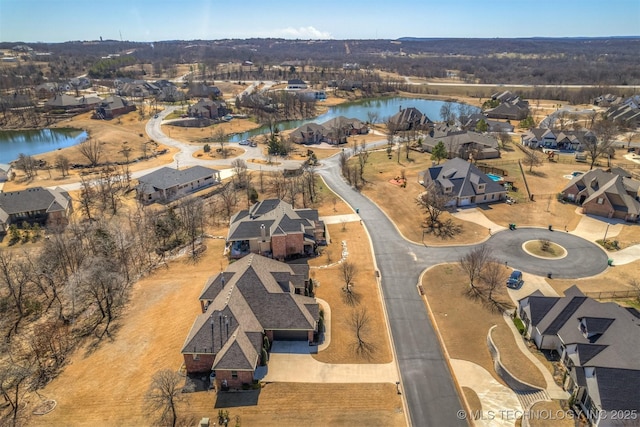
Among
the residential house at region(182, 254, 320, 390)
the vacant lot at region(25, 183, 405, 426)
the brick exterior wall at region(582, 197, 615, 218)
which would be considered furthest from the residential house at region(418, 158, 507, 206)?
the residential house at region(182, 254, 320, 390)

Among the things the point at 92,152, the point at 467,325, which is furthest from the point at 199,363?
the point at 92,152

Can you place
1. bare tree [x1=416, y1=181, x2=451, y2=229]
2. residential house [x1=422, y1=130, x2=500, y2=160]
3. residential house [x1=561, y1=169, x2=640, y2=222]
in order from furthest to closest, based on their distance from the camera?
residential house [x1=422, y1=130, x2=500, y2=160] → bare tree [x1=416, y1=181, x2=451, y2=229] → residential house [x1=561, y1=169, x2=640, y2=222]

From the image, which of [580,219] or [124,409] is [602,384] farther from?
[580,219]

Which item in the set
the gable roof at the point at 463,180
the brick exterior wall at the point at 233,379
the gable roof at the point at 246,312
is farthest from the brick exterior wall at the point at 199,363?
the gable roof at the point at 463,180

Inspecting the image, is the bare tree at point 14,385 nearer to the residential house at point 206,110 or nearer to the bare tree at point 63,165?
the bare tree at point 63,165

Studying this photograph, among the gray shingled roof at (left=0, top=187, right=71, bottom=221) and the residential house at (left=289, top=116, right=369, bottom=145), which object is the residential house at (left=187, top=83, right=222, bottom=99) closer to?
the residential house at (left=289, top=116, right=369, bottom=145)

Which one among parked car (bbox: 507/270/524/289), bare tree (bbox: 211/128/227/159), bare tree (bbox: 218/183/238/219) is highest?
bare tree (bbox: 211/128/227/159)

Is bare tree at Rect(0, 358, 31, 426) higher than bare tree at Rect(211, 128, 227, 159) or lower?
lower

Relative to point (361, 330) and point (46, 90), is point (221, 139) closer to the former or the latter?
point (361, 330)
